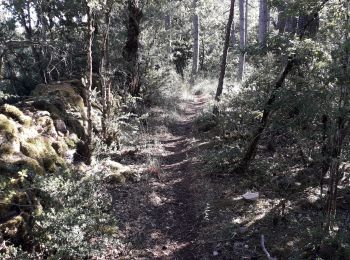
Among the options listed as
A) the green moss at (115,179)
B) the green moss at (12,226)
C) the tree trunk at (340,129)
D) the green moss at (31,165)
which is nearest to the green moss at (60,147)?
the green moss at (115,179)

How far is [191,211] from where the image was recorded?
6.94 meters

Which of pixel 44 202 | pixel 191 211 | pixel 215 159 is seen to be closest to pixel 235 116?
pixel 215 159

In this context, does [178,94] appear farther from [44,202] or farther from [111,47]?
[44,202]

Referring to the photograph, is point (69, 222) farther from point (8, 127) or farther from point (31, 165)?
point (8, 127)

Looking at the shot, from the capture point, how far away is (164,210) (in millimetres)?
6996

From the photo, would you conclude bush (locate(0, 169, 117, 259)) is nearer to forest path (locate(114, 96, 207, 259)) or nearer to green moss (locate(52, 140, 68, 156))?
forest path (locate(114, 96, 207, 259))

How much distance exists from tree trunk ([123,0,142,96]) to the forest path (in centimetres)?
392

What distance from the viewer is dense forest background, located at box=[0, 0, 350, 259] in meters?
4.92

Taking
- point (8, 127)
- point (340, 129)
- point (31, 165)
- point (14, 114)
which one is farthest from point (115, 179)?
point (340, 129)

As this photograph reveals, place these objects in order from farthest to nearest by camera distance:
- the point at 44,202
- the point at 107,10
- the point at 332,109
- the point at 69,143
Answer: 1. the point at 107,10
2. the point at 69,143
3. the point at 44,202
4. the point at 332,109

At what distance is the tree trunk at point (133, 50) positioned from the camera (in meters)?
13.0

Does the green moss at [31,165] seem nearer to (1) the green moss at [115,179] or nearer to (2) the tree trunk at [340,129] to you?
(1) the green moss at [115,179]

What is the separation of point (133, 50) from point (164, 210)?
8.03 m

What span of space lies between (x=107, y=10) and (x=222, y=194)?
552 centimetres
